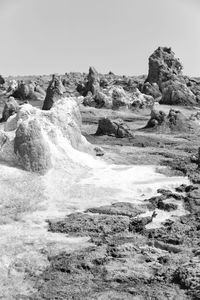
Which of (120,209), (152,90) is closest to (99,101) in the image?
(152,90)

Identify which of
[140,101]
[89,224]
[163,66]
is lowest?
[89,224]

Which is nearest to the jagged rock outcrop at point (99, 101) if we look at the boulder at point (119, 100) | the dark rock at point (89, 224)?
the boulder at point (119, 100)

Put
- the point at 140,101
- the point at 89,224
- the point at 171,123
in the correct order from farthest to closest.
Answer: the point at 140,101, the point at 171,123, the point at 89,224

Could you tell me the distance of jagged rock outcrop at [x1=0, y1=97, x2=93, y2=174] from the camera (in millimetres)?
19531

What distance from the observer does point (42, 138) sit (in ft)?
66.3

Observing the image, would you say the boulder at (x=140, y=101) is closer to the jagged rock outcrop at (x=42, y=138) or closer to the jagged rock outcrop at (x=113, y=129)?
the jagged rock outcrop at (x=113, y=129)

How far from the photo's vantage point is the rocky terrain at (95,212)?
1115 centimetres

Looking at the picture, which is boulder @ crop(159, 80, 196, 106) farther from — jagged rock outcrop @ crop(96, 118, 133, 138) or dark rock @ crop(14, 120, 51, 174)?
dark rock @ crop(14, 120, 51, 174)

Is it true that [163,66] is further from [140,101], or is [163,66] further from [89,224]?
[89,224]

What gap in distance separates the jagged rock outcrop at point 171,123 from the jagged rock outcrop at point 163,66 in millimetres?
21602

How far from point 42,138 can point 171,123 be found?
52.5 ft

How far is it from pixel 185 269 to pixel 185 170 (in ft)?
36.7

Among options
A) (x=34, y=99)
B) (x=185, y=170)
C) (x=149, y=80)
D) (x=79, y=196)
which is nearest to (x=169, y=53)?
(x=149, y=80)

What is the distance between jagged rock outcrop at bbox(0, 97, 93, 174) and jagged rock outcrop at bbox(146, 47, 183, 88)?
3360cm
